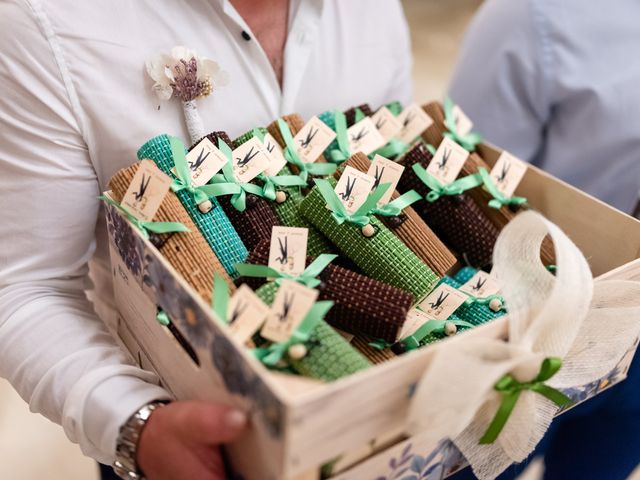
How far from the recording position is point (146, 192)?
0.72 meters

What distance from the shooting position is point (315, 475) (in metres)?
0.58

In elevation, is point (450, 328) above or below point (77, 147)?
below

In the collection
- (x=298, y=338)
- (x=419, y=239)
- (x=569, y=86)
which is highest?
(x=298, y=338)

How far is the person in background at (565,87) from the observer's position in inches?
49.1

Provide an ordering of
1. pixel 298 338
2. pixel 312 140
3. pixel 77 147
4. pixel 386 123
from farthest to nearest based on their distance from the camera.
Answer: pixel 386 123 → pixel 312 140 → pixel 77 147 → pixel 298 338

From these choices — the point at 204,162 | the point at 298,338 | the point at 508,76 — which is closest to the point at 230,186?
the point at 204,162

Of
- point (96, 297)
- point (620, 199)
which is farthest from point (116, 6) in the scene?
point (620, 199)

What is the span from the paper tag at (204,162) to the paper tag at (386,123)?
1.09ft

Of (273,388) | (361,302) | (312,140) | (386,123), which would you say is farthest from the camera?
(386,123)

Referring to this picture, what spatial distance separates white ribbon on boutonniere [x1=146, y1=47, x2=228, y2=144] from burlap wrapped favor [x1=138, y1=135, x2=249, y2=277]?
93 mm

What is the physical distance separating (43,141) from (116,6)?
0.70 feet

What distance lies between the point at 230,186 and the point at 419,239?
0.28 m

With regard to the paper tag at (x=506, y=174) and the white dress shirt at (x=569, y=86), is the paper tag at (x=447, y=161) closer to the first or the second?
the paper tag at (x=506, y=174)

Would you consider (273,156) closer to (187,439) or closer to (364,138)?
(364,138)
